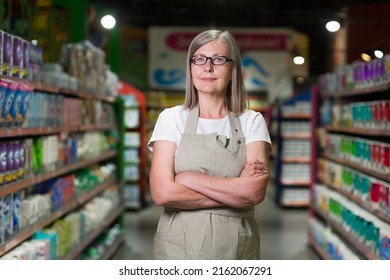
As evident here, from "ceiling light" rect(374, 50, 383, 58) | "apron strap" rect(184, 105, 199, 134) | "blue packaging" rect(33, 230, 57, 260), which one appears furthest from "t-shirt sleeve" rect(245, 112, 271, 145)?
"ceiling light" rect(374, 50, 383, 58)

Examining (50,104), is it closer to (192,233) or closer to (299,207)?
(192,233)

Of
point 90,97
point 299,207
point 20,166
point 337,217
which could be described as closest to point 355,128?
point 337,217

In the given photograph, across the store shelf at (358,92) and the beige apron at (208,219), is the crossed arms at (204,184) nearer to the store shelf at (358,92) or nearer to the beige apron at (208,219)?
the beige apron at (208,219)

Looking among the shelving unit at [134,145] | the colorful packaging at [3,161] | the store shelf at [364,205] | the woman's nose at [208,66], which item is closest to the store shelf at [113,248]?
the store shelf at [364,205]

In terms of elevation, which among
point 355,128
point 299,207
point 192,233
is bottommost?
point 299,207

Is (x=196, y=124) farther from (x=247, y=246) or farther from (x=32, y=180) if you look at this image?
(x=32, y=180)

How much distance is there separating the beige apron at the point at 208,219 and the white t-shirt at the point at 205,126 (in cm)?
3

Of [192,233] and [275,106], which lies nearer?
[192,233]

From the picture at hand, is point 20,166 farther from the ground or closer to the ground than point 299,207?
farther from the ground

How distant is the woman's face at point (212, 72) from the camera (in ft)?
8.92

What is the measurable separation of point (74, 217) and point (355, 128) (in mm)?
2615

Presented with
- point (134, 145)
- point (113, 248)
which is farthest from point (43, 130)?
point (134, 145)

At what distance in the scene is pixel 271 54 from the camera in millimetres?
6586

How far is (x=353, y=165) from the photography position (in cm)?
583
